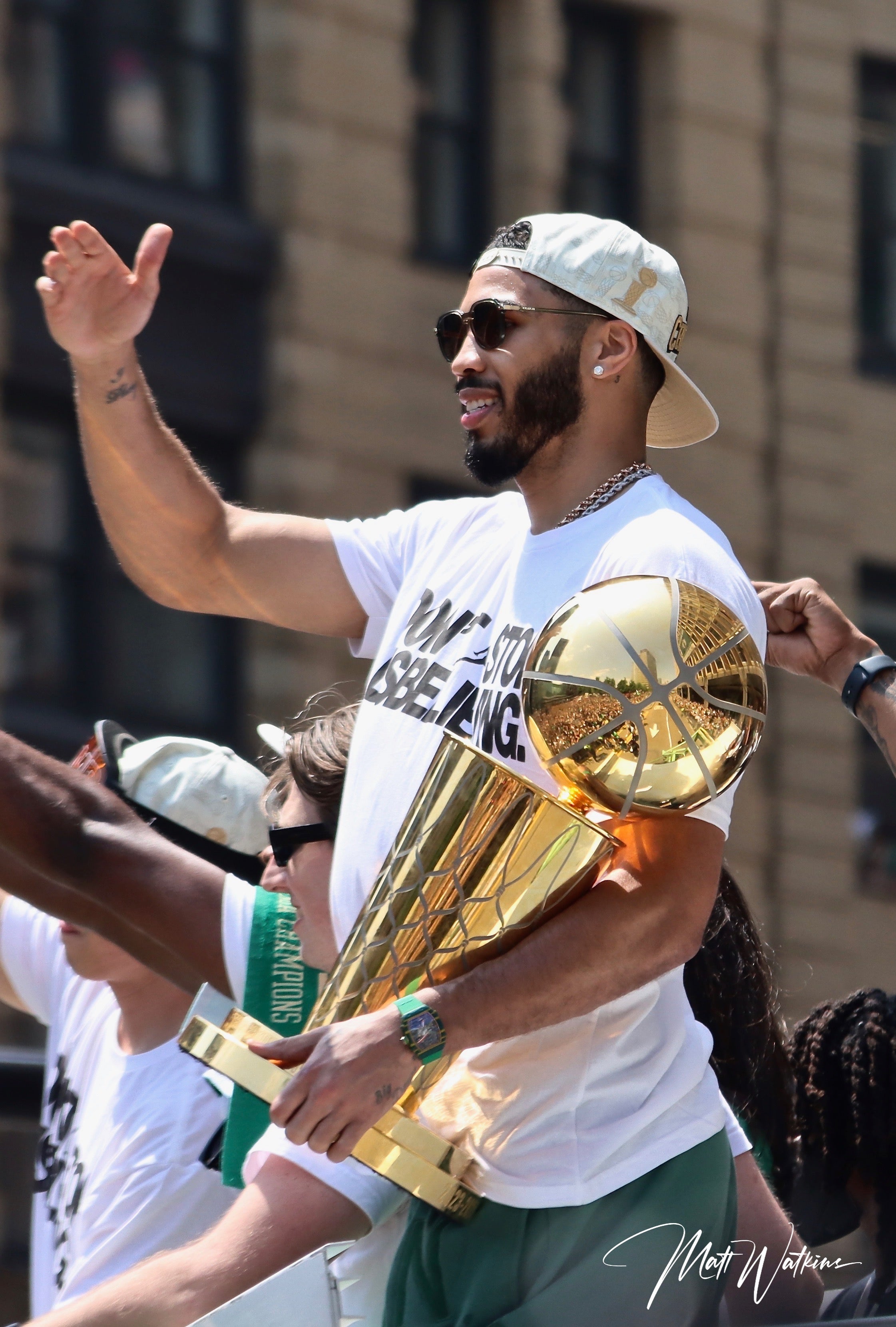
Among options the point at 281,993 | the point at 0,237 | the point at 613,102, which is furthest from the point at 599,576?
the point at 613,102

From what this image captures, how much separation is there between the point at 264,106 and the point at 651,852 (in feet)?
32.2

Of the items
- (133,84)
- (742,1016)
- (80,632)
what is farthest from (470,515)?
(133,84)

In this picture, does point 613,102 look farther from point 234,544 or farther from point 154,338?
point 234,544

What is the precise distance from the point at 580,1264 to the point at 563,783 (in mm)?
600

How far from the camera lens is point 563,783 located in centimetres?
300

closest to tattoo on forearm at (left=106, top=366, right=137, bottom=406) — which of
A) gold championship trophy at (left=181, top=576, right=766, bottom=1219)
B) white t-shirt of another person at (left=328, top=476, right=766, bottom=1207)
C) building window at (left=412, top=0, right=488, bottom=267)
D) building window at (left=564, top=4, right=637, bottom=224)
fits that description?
white t-shirt of another person at (left=328, top=476, right=766, bottom=1207)

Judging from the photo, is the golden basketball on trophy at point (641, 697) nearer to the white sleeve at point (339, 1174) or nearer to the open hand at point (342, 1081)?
the open hand at point (342, 1081)

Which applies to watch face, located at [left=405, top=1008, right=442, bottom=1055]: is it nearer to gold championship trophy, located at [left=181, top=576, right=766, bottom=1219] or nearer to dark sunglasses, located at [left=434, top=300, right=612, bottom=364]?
gold championship trophy, located at [left=181, top=576, right=766, bottom=1219]

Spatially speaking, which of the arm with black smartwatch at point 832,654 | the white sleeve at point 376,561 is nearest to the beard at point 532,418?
the white sleeve at point 376,561

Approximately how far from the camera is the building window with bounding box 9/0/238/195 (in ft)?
38.8

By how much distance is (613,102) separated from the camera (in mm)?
13750

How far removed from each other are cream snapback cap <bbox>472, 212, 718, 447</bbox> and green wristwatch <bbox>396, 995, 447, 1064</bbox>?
3.53 ft

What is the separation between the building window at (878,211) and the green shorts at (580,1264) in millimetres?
11744

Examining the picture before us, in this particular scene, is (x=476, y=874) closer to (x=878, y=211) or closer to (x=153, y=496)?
(x=153, y=496)
